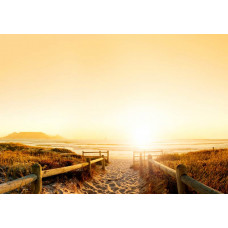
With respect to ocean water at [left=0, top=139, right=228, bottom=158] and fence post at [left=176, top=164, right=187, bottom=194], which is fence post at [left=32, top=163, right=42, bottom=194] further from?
ocean water at [left=0, top=139, right=228, bottom=158]

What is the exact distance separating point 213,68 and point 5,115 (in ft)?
28.1

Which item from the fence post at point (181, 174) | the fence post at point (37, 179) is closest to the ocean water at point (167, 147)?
the fence post at point (181, 174)

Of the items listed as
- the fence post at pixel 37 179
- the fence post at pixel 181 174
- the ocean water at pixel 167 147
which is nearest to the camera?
the fence post at pixel 181 174

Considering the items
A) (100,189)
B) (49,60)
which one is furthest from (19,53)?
(100,189)

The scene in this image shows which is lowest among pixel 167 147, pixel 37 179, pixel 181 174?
pixel 167 147

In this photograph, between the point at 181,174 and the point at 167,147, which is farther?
the point at 167,147

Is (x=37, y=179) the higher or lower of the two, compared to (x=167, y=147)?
higher

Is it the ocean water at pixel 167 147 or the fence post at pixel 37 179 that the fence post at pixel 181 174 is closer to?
the fence post at pixel 37 179

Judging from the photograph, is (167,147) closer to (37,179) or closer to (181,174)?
(181,174)

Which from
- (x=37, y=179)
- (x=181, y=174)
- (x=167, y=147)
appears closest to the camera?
(x=181, y=174)

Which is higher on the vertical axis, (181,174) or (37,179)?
(181,174)

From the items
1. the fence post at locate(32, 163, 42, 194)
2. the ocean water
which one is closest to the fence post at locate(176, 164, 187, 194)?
the fence post at locate(32, 163, 42, 194)

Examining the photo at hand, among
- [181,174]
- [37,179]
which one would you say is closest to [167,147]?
[181,174]

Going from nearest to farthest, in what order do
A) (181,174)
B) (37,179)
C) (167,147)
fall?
1. (181,174)
2. (37,179)
3. (167,147)
